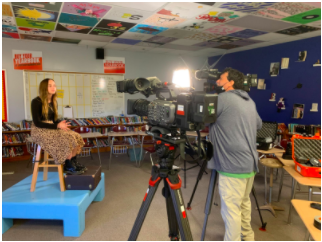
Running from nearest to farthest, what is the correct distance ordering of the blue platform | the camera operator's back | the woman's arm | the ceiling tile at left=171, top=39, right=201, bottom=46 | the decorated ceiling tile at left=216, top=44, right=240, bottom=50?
1. the camera operator's back
2. the blue platform
3. the woman's arm
4. the ceiling tile at left=171, top=39, right=201, bottom=46
5. the decorated ceiling tile at left=216, top=44, right=240, bottom=50

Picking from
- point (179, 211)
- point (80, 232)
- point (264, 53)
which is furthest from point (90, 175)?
point (264, 53)

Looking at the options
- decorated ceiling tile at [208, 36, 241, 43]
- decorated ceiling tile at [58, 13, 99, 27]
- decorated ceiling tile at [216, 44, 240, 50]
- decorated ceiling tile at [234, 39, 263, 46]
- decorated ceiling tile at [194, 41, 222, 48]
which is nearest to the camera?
decorated ceiling tile at [58, 13, 99, 27]

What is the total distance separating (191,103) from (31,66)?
510 cm

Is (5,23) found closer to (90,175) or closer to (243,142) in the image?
(90,175)

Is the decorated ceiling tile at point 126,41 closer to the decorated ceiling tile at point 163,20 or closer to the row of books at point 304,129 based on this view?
the decorated ceiling tile at point 163,20

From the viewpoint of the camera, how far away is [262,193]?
3.41 meters

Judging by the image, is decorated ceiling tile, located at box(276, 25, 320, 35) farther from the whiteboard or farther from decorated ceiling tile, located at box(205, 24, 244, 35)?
the whiteboard

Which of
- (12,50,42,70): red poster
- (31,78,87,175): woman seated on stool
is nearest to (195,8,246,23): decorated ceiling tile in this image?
(31,78,87,175): woman seated on stool

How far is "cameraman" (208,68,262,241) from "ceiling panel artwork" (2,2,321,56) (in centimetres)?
176

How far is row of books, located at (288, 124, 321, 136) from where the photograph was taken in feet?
14.3

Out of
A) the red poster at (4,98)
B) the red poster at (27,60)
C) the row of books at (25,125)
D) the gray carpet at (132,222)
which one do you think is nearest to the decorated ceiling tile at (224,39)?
the gray carpet at (132,222)

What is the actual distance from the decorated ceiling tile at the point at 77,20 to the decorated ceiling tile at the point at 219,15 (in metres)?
1.61

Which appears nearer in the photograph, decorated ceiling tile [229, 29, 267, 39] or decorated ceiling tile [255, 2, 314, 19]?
decorated ceiling tile [255, 2, 314, 19]

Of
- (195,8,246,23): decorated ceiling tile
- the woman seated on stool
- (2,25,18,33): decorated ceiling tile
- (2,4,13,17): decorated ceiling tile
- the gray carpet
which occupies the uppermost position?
(195,8,246,23): decorated ceiling tile
